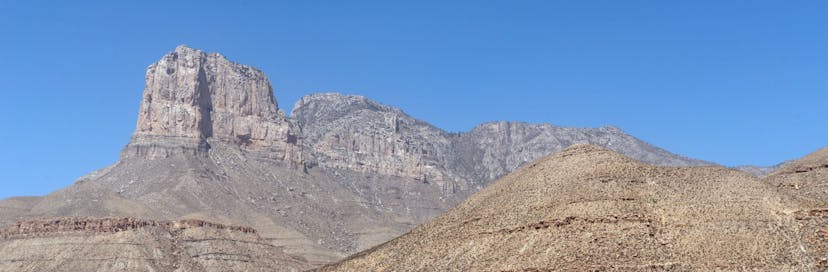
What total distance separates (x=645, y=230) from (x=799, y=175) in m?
37.1

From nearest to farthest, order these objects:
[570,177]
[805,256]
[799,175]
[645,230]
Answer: [805,256]
[645,230]
[570,177]
[799,175]

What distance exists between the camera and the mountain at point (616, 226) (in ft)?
249

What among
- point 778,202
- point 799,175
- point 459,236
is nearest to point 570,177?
point 459,236

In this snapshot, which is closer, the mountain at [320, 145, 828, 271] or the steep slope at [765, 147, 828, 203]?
the mountain at [320, 145, 828, 271]

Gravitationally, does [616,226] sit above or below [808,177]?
below

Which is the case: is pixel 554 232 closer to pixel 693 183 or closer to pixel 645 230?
pixel 645 230

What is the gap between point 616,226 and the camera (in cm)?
8062

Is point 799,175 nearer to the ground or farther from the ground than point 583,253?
farther from the ground

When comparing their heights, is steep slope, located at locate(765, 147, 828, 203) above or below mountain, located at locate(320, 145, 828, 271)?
above

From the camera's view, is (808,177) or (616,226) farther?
(808,177)

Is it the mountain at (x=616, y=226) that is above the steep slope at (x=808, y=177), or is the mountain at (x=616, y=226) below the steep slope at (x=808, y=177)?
below

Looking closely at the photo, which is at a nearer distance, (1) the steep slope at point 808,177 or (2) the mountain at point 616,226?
(2) the mountain at point 616,226

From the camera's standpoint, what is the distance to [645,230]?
261ft

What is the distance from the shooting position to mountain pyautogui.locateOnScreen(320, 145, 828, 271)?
75750 mm
